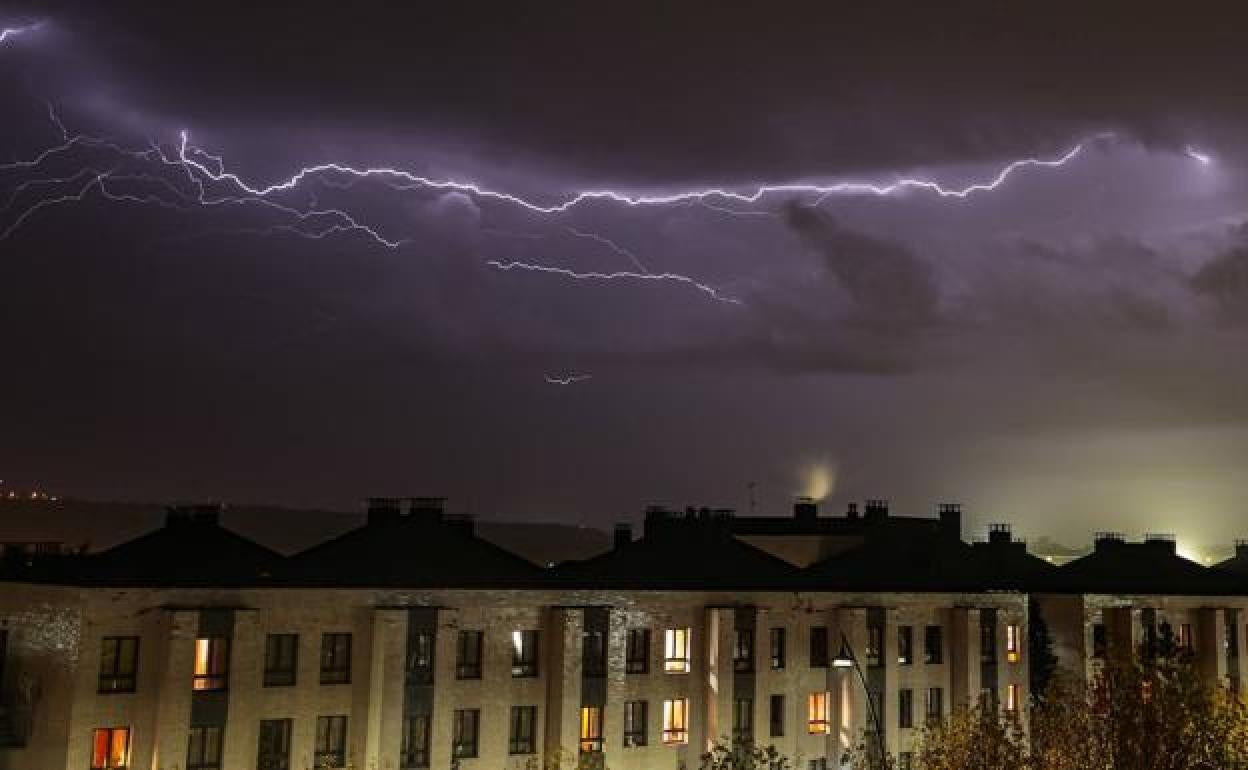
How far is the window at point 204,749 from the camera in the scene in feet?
114

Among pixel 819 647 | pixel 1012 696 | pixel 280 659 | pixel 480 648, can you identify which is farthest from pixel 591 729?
pixel 1012 696

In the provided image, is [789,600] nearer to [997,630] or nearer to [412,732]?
[997,630]

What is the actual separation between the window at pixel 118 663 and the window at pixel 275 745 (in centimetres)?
370

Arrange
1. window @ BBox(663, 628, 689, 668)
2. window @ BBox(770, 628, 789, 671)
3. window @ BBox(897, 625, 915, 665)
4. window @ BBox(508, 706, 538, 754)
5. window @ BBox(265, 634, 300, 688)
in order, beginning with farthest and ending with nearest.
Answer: window @ BBox(897, 625, 915, 665)
window @ BBox(770, 628, 789, 671)
window @ BBox(663, 628, 689, 668)
window @ BBox(508, 706, 538, 754)
window @ BBox(265, 634, 300, 688)

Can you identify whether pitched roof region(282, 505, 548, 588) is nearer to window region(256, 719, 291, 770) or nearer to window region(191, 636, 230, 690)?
window region(191, 636, 230, 690)

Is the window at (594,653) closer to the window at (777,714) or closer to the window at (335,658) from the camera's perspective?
the window at (777,714)

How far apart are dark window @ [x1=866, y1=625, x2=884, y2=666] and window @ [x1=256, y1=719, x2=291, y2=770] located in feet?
69.5

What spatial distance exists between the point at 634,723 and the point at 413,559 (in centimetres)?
871

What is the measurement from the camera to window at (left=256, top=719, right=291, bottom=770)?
3584 cm

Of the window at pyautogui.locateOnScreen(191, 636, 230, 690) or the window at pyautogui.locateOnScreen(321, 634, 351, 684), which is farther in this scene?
the window at pyautogui.locateOnScreen(321, 634, 351, 684)

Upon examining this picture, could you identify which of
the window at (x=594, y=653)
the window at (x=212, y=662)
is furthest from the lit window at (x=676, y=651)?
the window at (x=212, y=662)

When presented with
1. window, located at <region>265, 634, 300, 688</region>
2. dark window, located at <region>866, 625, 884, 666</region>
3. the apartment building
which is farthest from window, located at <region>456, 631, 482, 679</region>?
dark window, located at <region>866, 625, 884, 666</region>

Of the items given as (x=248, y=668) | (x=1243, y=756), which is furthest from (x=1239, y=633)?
(x=248, y=668)

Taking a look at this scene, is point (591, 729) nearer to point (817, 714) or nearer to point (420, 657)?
point (420, 657)
